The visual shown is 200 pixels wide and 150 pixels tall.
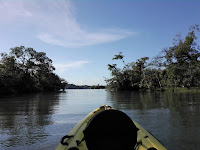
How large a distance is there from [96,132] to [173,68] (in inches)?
936

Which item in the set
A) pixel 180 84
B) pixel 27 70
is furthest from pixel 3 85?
pixel 180 84

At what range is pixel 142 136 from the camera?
4109mm

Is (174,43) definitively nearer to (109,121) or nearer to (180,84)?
(109,121)

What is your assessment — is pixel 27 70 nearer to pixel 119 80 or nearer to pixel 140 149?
pixel 119 80

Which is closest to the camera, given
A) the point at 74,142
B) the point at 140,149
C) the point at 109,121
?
the point at 140,149

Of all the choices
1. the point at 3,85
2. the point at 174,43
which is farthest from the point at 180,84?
the point at 3,85

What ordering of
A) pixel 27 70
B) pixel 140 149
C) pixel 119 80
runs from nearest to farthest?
pixel 140 149
pixel 27 70
pixel 119 80

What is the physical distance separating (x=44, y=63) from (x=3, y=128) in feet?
171

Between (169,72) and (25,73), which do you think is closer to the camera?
(169,72)

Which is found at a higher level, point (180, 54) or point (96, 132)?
point (180, 54)

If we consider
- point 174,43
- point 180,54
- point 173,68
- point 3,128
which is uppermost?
point 174,43

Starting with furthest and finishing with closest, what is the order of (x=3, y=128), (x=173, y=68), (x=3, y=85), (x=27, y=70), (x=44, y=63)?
(x=44, y=63) < (x=27, y=70) < (x=3, y=85) < (x=173, y=68) < (x=3, y=128)

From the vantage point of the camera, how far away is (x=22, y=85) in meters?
46.8

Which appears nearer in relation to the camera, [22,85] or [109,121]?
[109,121]
